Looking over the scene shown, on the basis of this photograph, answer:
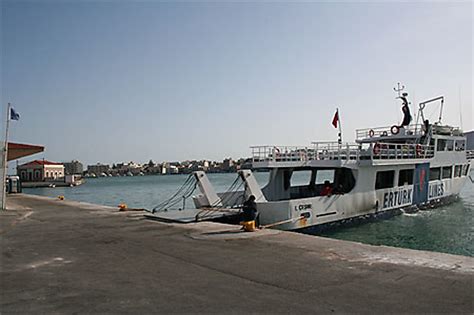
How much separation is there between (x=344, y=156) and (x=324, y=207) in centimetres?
374

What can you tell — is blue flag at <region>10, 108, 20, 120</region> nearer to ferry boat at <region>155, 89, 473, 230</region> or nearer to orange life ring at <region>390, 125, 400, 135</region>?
ferry boat at <region>155, 89, 473, 230</region>

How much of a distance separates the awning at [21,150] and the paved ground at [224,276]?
14.4m

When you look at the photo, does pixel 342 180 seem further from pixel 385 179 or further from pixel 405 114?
pixel 405 114

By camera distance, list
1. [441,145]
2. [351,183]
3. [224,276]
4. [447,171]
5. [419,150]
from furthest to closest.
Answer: [447,171], [441,145], [419,150], [351,183], [224,276]

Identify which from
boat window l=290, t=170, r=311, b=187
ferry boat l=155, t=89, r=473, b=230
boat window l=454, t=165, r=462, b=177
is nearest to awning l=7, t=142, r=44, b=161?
ferry boat l=155, t=89, r=473, b=230

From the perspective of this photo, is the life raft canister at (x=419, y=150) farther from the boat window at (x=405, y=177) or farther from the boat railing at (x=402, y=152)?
the boat window at (x=405, y=177)

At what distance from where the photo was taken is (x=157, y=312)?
530 cm

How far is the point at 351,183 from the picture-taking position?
20.1 meters

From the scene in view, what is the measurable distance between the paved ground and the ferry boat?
4.44 metres

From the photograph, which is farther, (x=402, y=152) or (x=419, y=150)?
(x=419, y=150)

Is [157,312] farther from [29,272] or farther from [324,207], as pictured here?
[324,207]

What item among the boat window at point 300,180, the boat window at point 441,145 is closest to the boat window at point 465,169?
the boat window at point 441,145

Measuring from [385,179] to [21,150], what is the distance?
69.9 feet

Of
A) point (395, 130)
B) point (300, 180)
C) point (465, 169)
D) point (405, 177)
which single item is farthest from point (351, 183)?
point (300, 180)
